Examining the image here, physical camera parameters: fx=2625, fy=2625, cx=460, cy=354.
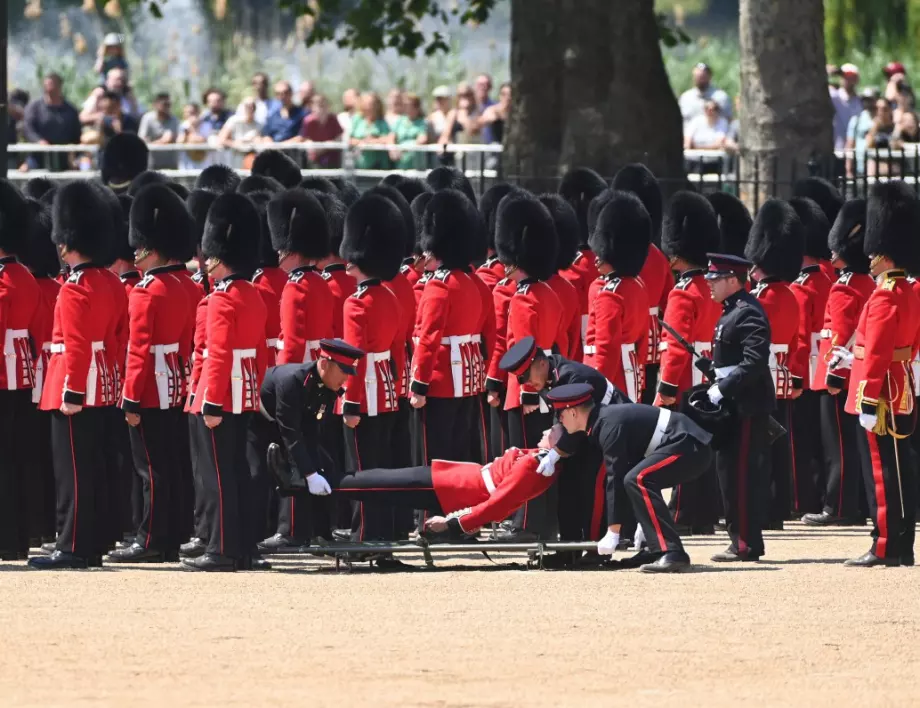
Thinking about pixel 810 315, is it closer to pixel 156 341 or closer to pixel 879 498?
pixel 879 498

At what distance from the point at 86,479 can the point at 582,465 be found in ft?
6.35

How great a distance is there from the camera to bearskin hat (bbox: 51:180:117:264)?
10.1 meters

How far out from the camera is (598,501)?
407 inches

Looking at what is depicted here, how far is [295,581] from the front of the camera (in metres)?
9.80

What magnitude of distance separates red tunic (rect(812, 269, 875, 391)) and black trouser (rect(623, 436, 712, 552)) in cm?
169

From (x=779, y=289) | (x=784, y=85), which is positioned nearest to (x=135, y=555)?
(x=779, y=289)

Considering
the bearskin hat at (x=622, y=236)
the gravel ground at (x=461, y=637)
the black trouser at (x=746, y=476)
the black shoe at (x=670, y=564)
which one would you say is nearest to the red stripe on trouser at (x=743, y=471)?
the black trouser at (x=746, y=476)

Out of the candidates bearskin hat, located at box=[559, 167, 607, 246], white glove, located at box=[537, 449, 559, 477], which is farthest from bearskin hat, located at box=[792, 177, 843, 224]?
white glove, located at box=[537, 449, 559, 477]

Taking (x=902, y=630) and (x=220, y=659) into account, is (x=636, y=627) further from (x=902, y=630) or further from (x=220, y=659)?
(x=220, y=659)

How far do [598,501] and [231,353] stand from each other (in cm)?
158

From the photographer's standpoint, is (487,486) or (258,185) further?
(258,185)

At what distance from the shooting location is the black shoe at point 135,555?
10484 mm

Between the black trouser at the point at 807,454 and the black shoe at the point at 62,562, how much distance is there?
374 cm

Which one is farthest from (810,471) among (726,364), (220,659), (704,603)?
(220,659)
